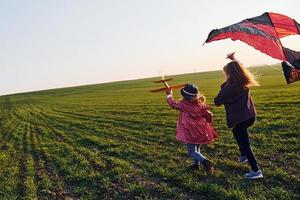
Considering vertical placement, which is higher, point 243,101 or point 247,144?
point 243,101

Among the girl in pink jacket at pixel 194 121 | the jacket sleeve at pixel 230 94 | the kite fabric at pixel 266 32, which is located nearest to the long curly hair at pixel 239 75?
the jacket sleeve at pixel 230 94

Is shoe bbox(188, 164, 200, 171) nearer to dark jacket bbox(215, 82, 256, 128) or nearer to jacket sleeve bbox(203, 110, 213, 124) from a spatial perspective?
jacket sleeve bbox(203, 110, 213, 124)

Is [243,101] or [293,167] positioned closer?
[243,101]

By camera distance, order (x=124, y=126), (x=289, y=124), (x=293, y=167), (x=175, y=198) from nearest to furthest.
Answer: (x=175, y=198) < (x=293, y=167) < (x=289, y=124) < (x=124, y=126)

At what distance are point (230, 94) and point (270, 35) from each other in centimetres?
141

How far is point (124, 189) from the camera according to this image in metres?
8.63

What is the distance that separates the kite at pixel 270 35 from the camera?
693 cm

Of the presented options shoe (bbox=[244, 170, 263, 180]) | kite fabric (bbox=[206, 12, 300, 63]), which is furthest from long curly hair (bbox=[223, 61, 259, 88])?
shoe (bbox=[244, 170, 263, 180])

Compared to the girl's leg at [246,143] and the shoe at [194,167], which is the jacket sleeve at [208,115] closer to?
the girl's leg at [246,143]

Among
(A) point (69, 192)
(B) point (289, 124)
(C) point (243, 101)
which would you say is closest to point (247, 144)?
(C) point (243, 101)

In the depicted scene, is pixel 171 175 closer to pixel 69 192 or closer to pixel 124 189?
pixel 124 189

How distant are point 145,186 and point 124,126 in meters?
11.3

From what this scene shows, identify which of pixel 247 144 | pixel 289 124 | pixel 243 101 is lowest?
pixel 289 124

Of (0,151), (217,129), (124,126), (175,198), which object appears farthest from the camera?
(124,126)
